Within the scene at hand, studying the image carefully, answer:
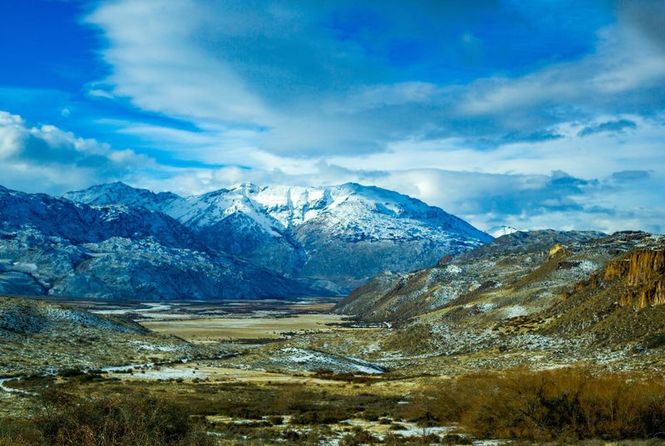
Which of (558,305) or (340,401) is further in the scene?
(558,305)

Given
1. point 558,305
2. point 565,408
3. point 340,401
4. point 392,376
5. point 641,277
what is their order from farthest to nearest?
point 558,305 → point 641,277 → point 392,376 → point 340,401 → point 565,408

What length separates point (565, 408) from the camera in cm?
2417

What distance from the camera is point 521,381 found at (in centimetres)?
2481

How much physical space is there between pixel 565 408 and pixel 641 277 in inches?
1891

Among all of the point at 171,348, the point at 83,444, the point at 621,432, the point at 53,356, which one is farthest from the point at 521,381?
the point at 171,348

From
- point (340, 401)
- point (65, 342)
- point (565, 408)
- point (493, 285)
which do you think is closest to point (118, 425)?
point (565, 408)

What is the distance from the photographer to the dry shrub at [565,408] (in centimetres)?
2342

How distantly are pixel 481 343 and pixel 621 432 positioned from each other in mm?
54128

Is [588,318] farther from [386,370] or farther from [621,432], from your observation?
[621,432]

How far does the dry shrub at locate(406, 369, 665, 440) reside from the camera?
23422 mm

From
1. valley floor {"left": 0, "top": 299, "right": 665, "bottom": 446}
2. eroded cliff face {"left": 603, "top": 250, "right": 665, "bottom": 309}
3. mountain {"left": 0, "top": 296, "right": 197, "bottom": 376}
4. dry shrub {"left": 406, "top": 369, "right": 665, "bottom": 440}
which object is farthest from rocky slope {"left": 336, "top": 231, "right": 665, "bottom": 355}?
mountain {"left": 0, "top": 296, "right": 197, "bottom": 376}

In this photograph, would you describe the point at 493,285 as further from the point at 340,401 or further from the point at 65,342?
the point at 340,401

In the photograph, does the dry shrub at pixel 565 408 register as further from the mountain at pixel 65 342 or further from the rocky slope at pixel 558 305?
the mountain at pixel 65 342

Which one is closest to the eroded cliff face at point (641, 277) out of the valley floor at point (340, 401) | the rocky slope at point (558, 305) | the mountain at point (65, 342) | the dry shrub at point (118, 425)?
the rocky slope at point (558, 305)
